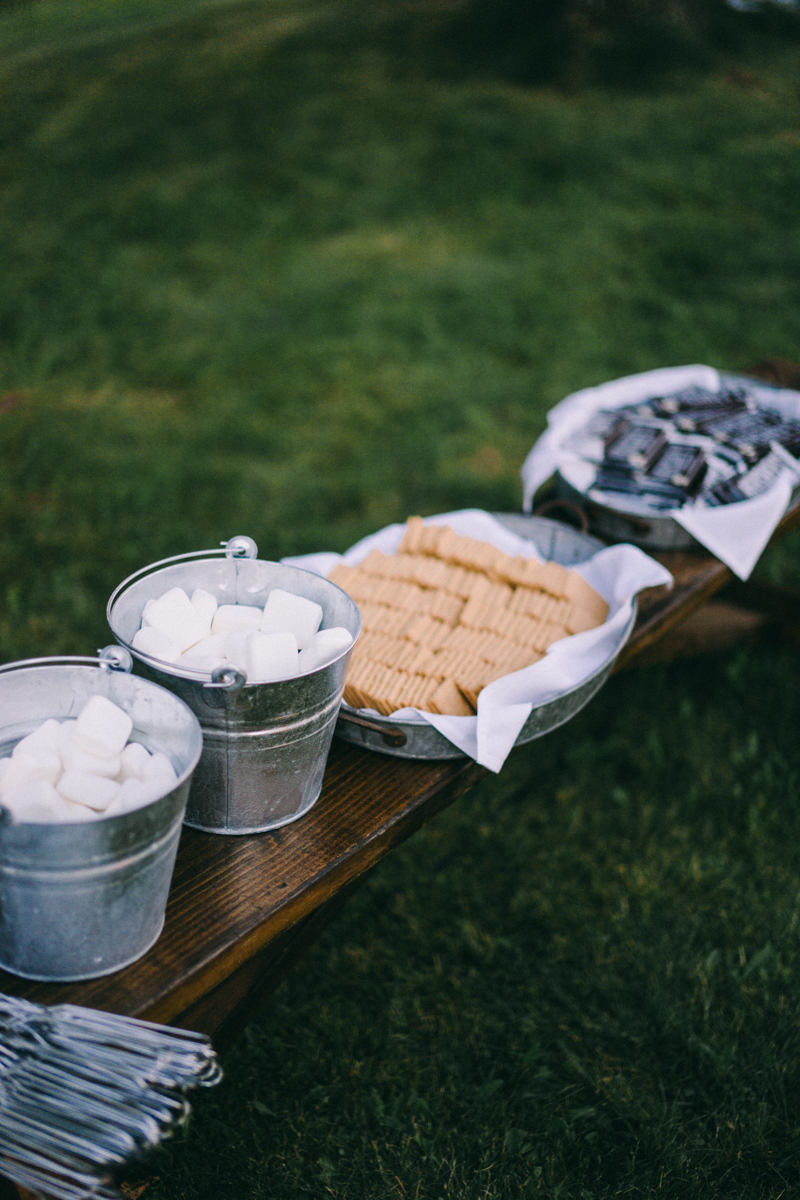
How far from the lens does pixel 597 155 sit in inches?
390

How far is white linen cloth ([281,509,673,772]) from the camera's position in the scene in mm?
1747

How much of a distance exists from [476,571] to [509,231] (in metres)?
7.32

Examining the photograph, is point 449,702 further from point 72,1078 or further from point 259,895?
point 72,1078

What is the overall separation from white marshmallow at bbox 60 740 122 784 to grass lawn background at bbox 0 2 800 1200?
1.21 metres

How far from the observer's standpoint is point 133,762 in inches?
50.7

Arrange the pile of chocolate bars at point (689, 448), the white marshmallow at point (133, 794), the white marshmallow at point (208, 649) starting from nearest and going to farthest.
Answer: the white marshmallow at point (133, 794) < the white marshmallow at point (208, 649) < the pile of chocolate bars at point (689, 448)

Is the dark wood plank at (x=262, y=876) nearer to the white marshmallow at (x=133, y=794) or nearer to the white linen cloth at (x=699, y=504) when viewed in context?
the white marshmallow at (x=133, y=794)

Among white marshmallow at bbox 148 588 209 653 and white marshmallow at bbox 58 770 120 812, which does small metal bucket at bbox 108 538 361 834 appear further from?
white marshmallow at bbox 58 770 120 812

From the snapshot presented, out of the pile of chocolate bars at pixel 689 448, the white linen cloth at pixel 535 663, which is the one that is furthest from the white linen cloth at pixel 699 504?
the white linen cloth at pixel 535 663

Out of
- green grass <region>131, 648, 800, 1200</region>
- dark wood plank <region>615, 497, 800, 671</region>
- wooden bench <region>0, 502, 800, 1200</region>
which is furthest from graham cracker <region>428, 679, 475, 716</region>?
green grass <region>131, 648, 800, 1200</region>

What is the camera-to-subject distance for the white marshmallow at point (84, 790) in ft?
4.01

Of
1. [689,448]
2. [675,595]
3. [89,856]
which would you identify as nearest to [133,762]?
[89,856]

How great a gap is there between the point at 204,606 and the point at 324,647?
0.24m

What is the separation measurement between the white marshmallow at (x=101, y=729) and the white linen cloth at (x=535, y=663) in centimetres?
60
